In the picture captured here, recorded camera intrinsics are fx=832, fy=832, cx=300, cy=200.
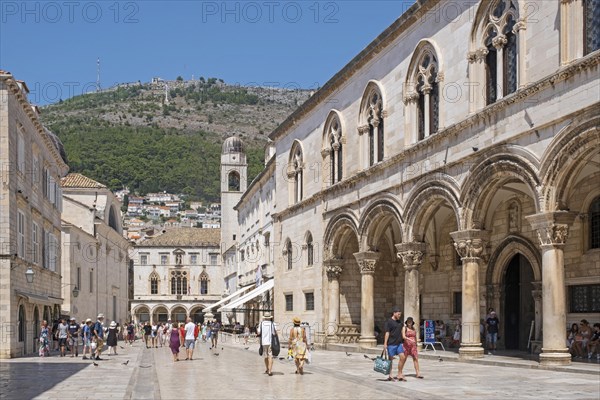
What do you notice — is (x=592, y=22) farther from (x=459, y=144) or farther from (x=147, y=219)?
(x=147, y=219)

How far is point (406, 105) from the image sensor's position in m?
27.0

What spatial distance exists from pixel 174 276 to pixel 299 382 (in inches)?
3315

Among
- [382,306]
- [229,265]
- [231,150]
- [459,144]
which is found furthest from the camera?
[231,150]

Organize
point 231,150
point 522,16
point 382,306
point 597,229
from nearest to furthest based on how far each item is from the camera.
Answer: point 522,16
point 597,229
point 382,306
point 231,150

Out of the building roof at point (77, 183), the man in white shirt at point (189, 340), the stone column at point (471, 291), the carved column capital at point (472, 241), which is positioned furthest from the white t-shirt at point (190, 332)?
the building roof at point (77, 183)

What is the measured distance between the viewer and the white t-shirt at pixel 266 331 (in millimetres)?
20938

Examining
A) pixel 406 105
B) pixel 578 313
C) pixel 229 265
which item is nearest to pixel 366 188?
pixel 406 105

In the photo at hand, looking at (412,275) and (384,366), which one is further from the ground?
(412,275)

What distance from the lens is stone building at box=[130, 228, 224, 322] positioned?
99.9 m

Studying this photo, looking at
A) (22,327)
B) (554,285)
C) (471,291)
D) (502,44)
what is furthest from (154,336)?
(554,285)

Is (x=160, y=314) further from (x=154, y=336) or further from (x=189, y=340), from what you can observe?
(x=189, y=340)

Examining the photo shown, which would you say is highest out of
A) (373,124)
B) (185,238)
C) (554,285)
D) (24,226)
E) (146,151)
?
(146,151)

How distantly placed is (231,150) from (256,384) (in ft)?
246

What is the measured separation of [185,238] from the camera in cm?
10194
